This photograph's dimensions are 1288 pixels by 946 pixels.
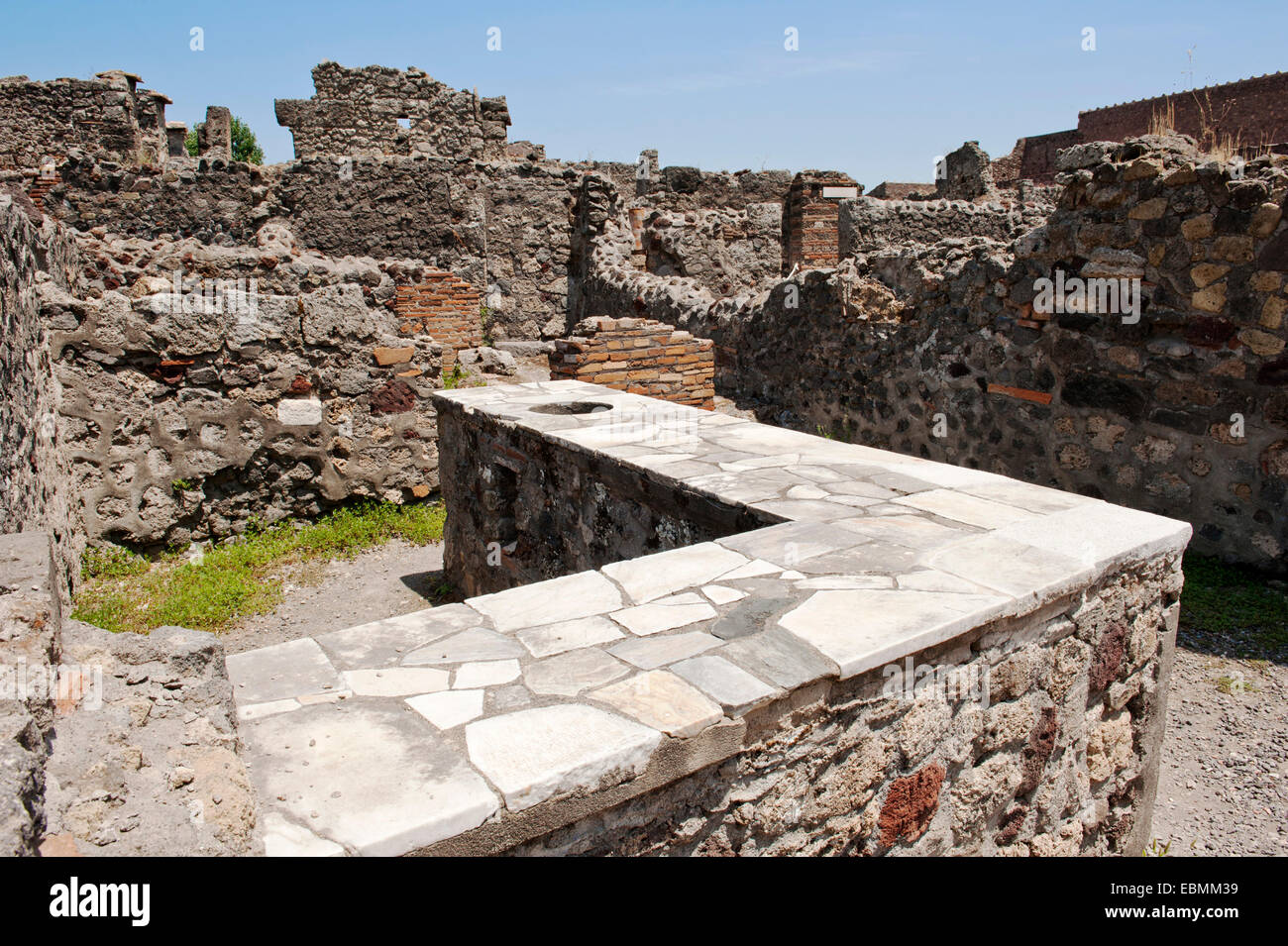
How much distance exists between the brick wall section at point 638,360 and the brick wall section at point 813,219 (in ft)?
22.8

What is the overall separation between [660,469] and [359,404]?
3436 millimetres

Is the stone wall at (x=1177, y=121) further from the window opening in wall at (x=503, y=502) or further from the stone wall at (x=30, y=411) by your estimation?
the stone wall at (x=30, y=411)

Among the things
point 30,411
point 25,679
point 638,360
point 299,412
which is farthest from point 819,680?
point 638,360

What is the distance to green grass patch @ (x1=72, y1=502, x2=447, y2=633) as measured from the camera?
463cm

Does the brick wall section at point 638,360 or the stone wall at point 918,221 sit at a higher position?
the stone wall at point 918,221

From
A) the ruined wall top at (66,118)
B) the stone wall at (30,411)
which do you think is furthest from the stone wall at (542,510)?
the ruined wall top at (66,118)

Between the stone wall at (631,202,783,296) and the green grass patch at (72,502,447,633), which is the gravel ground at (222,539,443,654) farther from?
the stone wall at (631,202,783,296)

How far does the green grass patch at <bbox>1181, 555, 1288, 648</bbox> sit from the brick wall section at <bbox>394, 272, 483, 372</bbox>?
7.03 m

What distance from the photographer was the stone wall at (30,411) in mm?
3874

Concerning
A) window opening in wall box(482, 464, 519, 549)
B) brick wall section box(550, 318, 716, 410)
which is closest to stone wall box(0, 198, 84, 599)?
window opening in wall box(482, 464, 519, 549)
